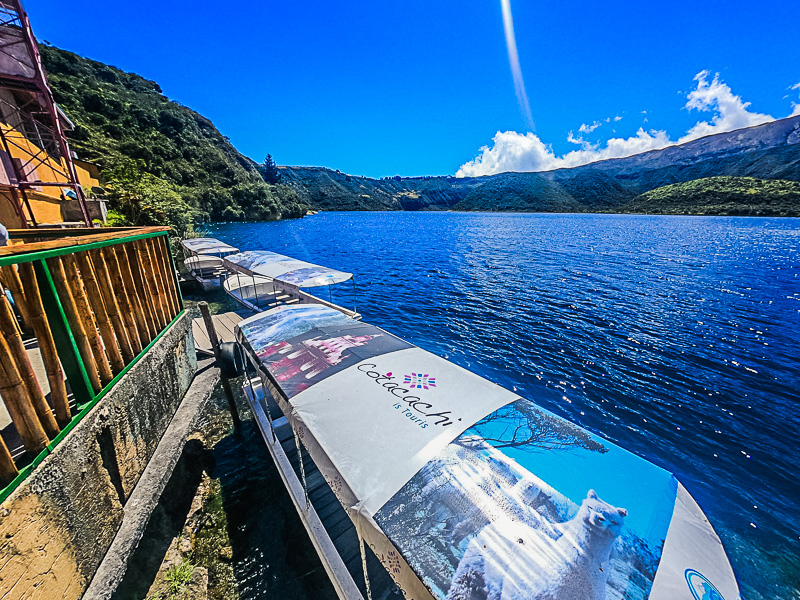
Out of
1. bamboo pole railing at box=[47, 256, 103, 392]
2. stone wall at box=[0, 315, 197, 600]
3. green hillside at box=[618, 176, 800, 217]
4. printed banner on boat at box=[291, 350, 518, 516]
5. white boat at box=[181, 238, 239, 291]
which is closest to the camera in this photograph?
stone wall at box=[0, 315, 197, 600]

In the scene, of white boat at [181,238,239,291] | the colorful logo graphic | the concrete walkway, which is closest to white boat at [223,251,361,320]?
white boat at [181,238,239,291]

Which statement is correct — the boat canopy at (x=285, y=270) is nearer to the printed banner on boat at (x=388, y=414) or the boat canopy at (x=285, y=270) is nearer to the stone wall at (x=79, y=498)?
the stone wall at (x=79, y=498)

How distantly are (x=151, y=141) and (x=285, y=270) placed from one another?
10165 centimetres

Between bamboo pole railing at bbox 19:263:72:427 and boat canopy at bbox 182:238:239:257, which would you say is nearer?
bamboo pole railing at bbox 19:263:72:427

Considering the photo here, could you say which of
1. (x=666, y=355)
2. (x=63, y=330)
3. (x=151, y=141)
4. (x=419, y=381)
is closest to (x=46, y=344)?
(x=63, y=330)

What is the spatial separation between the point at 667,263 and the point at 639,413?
33.4 meters

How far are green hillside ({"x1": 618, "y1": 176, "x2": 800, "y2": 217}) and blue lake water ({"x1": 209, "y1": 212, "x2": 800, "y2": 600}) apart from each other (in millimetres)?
126855

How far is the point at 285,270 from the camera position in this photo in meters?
16.1

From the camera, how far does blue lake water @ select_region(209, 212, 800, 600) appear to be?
7703 millimetres

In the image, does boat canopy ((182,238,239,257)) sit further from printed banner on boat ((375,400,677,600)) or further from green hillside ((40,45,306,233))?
printed banner on boat ((375,400,677,600))

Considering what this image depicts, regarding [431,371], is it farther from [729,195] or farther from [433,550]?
[729,195]

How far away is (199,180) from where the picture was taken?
91.7 m

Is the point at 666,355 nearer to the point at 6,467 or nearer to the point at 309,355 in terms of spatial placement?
the point at 309,355

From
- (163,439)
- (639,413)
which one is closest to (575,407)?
(639,413)
